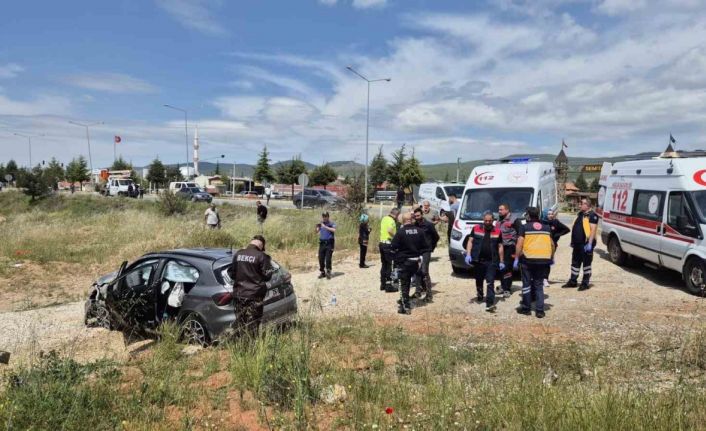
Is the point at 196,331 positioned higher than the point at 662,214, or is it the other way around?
the point at 662,214

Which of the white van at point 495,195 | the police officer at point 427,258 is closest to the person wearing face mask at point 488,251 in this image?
the police officer at point 427,258

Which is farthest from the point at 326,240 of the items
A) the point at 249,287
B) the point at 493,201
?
the point at 249,287

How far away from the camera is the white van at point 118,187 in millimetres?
50581

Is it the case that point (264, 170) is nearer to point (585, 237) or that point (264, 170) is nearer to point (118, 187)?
point (118, 187)

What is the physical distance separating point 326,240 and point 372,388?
7.94m

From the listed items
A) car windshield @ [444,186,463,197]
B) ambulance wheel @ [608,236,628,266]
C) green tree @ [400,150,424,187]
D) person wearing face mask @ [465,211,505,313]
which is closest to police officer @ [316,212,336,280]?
person wearing face mask @ [465,211,505,313]

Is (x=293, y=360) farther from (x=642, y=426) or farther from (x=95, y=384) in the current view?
(x=642, y=426)

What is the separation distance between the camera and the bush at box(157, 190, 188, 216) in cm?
2914

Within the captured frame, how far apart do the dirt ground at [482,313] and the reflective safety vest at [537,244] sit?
3.16 ft

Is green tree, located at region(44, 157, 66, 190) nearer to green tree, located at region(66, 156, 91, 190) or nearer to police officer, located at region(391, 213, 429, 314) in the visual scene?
green tree, located at region(66, 156, 91, 190)

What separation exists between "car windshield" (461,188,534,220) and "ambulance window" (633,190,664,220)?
7.20 feet

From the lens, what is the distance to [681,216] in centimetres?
903

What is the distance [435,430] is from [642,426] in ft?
4.70

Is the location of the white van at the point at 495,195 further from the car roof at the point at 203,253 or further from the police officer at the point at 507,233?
the car roof at the point at 203,253
